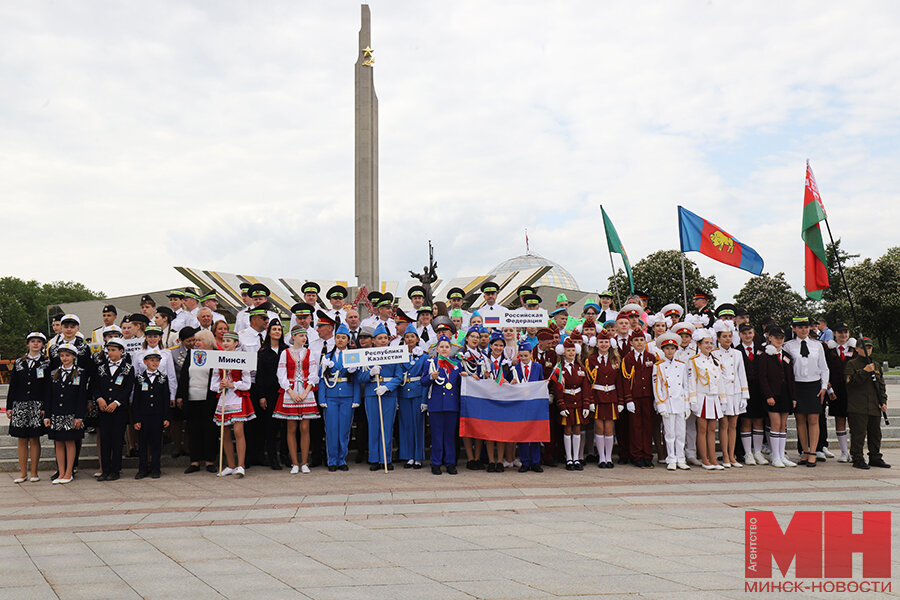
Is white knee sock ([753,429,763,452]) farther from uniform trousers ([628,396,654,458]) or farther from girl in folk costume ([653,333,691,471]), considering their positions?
uniform trousers ([628,396,654,458])

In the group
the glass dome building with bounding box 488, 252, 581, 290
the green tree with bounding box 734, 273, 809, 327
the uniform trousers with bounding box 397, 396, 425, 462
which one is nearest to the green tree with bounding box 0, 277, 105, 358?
the glass dome building with bounding box 488, 252, 581, 290

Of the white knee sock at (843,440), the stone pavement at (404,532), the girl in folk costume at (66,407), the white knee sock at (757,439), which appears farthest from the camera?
the white knee sock at (843,440)

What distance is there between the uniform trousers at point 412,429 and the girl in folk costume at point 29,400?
13.4ft

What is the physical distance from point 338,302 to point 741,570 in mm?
7112

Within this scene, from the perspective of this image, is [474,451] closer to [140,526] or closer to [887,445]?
[140,526]

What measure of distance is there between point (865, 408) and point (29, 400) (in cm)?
1033

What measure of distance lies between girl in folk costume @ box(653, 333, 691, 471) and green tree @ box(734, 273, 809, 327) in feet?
126

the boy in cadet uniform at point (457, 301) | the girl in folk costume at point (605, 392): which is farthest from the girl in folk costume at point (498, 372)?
the boy in cadet uniform at point (457, 301)

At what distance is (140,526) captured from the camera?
18.2ft

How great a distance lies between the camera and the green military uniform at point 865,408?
27.6ft

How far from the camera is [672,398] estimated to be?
8.27m

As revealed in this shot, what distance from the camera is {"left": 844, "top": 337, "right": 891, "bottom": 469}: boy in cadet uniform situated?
839cm

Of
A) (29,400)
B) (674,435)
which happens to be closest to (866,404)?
(674,435)

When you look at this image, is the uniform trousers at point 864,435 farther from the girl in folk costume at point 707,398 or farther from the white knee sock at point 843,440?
the girl in folk costume at point 707,398
